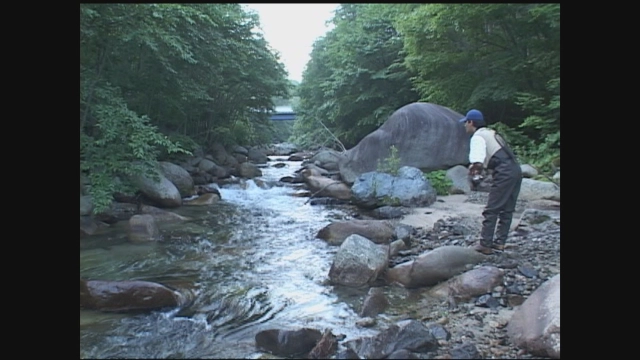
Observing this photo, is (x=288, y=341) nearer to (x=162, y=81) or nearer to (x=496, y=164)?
(x=496, y=164)

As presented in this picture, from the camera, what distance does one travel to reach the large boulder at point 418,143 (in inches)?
598

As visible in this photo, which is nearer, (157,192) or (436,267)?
(436,267)

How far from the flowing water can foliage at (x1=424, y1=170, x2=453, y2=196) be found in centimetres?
309

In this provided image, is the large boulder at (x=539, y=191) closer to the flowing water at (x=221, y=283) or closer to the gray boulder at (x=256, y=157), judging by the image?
the flowing water at (x=221, y=283)

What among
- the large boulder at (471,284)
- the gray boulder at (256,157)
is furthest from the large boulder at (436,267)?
the gray boulder at (256,157)

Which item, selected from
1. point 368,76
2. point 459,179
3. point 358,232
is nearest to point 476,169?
point 358,232

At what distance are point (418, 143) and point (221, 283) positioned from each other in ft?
32.9

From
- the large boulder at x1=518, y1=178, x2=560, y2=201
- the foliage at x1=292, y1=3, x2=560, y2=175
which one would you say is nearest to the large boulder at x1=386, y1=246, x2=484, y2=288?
the large boulder at x1=518, y1=178, x2=560, y2=201

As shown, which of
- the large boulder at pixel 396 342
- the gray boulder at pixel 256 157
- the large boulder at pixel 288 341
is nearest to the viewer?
the large boulder at pixel 396 342

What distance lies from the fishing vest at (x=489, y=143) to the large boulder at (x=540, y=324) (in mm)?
2020

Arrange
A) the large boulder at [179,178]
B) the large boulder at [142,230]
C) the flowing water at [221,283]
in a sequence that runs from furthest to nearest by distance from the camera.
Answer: the large boulder at [179,178]
the large boulder at [142,230]
the flowing water at [221,283]

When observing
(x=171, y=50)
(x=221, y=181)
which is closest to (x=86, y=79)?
(x=171, y=50)

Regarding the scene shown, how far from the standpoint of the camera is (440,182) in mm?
13586
